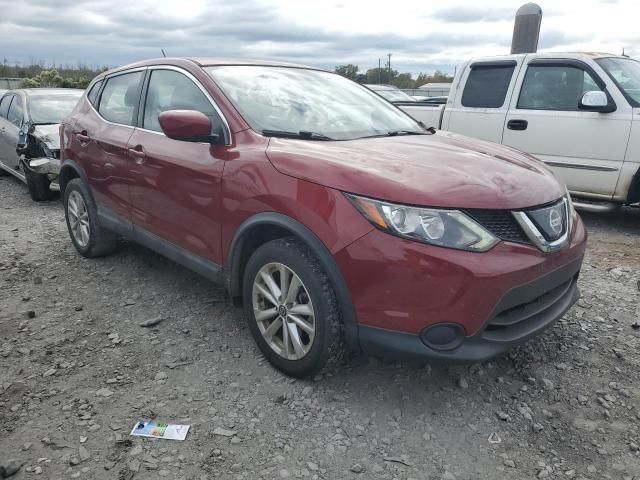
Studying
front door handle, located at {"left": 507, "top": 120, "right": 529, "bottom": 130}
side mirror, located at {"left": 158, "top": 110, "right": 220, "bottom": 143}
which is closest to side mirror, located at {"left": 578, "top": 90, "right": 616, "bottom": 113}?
front door handle, located at {"left": 507, "top": 120, "right": 529, "bottom": 130}

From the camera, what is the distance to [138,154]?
362 centimetres

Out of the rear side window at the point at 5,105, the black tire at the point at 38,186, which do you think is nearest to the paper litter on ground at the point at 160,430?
the black tire at the point at 38,186

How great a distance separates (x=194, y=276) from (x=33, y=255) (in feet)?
5.98

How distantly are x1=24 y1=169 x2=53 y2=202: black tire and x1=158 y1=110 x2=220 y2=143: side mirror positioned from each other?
496 cm

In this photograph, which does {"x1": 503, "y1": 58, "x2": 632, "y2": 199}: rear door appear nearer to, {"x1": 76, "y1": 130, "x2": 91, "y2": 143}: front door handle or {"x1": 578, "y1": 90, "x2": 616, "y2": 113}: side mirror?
{"x1": 578, "y1": 90, "x2": 616, "y2": 113}: side mirror

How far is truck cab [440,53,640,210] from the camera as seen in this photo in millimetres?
5281


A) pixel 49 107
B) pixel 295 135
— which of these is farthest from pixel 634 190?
pixel 49 107

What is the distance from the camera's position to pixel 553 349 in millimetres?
3109

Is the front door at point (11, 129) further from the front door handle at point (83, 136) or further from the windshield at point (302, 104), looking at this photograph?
the windshield at point (302, 104)

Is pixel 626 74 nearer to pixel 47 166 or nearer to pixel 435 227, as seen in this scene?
pixel 435 227

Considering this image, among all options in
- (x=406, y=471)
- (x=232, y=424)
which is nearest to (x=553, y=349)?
(x=406, y=471)

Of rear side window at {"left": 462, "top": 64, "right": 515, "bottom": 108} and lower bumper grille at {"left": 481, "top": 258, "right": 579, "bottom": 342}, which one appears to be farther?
rear side window at {"left": 462, "top": 64, "right": 515, "bottom": 108}

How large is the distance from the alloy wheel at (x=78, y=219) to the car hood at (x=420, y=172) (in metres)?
2.60

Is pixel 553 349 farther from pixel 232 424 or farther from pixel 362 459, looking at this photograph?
pixel 232 424
